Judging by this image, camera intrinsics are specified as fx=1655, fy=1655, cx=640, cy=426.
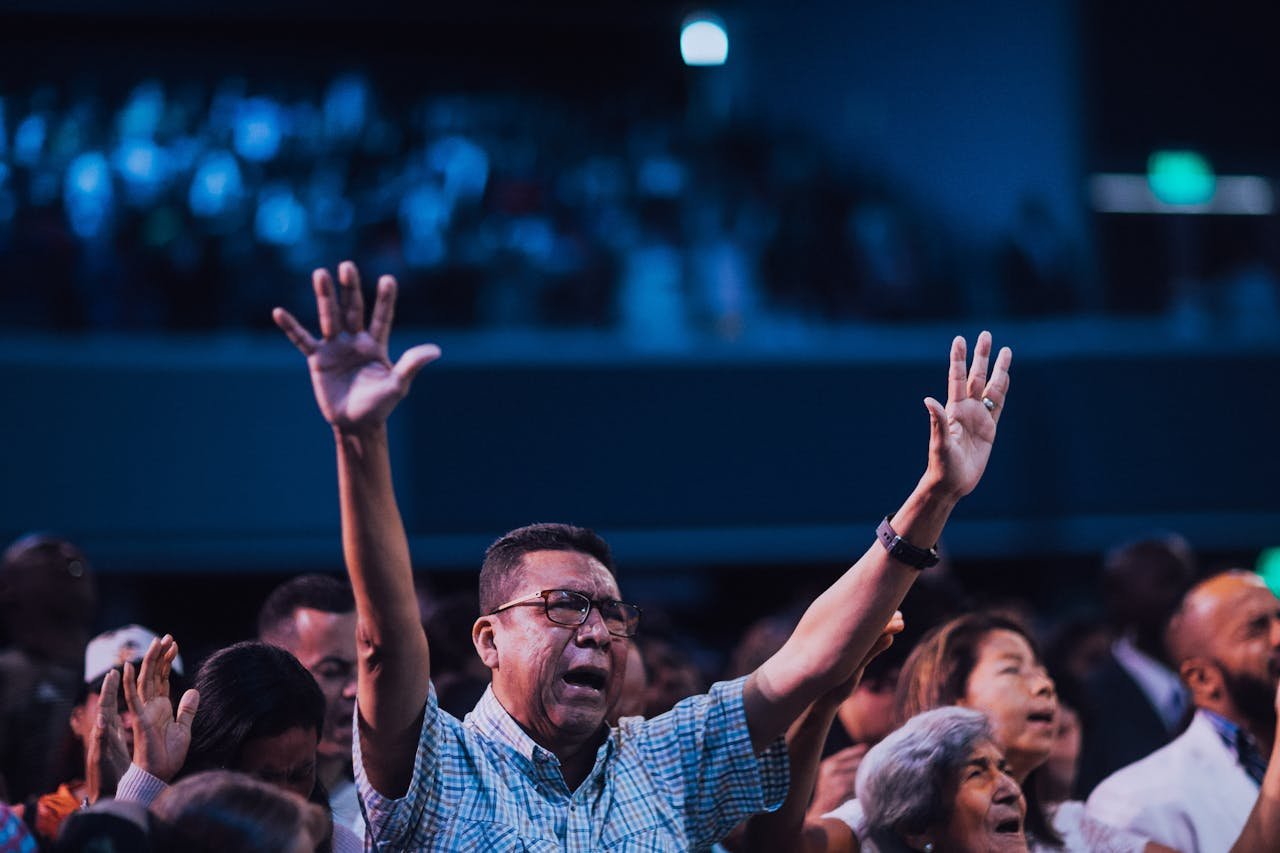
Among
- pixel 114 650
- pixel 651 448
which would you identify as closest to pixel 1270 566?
pixel 651 448

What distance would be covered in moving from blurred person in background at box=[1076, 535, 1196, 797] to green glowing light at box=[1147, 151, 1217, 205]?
6399 mm

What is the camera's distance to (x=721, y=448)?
10.4m

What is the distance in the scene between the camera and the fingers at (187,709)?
9.50 ft

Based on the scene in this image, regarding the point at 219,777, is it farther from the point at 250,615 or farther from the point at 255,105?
the point at 255,105

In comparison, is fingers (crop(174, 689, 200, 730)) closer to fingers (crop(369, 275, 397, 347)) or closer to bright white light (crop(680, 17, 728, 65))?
fingers (crop(369, 275, 397, 347))

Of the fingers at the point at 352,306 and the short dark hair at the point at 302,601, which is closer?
the fingers at the point at 352,306

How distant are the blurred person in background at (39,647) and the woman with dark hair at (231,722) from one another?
4.23 ft

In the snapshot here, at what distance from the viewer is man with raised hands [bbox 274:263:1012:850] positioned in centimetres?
255

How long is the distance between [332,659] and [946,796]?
1.43 meters

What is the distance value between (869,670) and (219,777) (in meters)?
2.01

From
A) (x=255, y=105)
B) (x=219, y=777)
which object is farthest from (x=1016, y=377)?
(x=219, y=777)

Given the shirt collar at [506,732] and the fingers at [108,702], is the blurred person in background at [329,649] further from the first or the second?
the shirt collar at [506,732]

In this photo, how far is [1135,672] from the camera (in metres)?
5.83

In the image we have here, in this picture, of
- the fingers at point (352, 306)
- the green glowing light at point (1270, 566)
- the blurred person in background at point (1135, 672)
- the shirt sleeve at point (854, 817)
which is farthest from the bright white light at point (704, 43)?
the fingers at point (352, 306)
